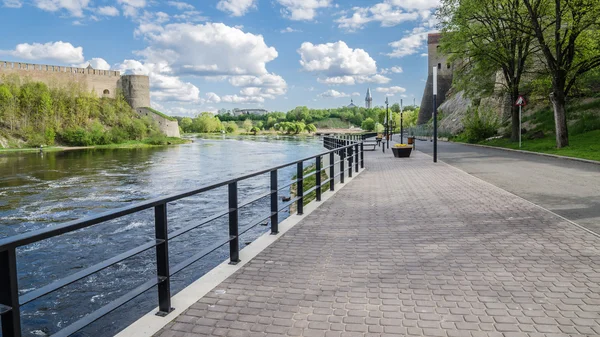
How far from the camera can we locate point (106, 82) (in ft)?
341

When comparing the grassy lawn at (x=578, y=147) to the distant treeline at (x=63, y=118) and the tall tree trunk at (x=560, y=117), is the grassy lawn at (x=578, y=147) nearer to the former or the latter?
the tall tree trunk at (x=560, y=117)

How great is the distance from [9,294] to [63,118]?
100914 mm

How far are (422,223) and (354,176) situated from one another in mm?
7048

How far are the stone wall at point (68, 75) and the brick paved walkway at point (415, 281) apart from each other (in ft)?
327

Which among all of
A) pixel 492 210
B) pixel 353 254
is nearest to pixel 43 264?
pixel 353 254

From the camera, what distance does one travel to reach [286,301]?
3.92 metres

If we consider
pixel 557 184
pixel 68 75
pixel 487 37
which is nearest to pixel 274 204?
pixel 557 184

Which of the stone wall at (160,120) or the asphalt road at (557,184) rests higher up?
the stone wall at (160,120)

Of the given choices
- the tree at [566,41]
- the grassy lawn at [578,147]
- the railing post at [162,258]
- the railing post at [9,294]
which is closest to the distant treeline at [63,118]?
the grassy lawn at [578,147]

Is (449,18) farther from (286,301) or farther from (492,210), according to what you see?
(286,301)

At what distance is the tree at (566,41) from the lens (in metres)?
21.9

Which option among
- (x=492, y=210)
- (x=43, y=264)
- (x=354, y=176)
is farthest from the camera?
(x=354, y=176)

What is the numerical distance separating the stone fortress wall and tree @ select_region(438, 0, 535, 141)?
82.5m

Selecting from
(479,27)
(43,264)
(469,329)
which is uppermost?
(479,27)
